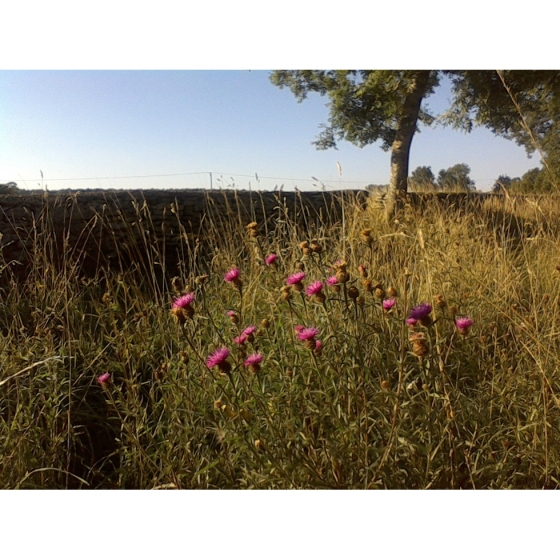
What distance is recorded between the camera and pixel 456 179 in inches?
67.2

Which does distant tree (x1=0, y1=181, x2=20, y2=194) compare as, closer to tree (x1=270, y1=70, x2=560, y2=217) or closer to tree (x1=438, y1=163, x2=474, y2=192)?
tree (x1=270, y1=70, x2=560, y2=217)

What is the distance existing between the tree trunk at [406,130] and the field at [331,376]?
0.70 feet

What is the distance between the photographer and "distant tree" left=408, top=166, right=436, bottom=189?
5.48 ft

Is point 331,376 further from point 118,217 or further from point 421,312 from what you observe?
point 118,217

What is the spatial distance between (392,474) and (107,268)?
1.83 m

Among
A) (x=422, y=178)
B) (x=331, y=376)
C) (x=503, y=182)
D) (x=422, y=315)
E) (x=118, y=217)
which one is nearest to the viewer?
(x=422, y=315)

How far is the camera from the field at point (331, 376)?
110 cm

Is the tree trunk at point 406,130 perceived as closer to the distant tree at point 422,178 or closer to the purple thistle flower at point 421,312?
the distant tree at point 422,178

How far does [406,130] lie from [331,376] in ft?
3.24

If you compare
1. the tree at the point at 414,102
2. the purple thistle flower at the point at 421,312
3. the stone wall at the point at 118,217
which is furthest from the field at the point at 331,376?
the tree at the point at 414,102

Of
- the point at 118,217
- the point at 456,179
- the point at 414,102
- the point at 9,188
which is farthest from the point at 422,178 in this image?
the point at 9,188
